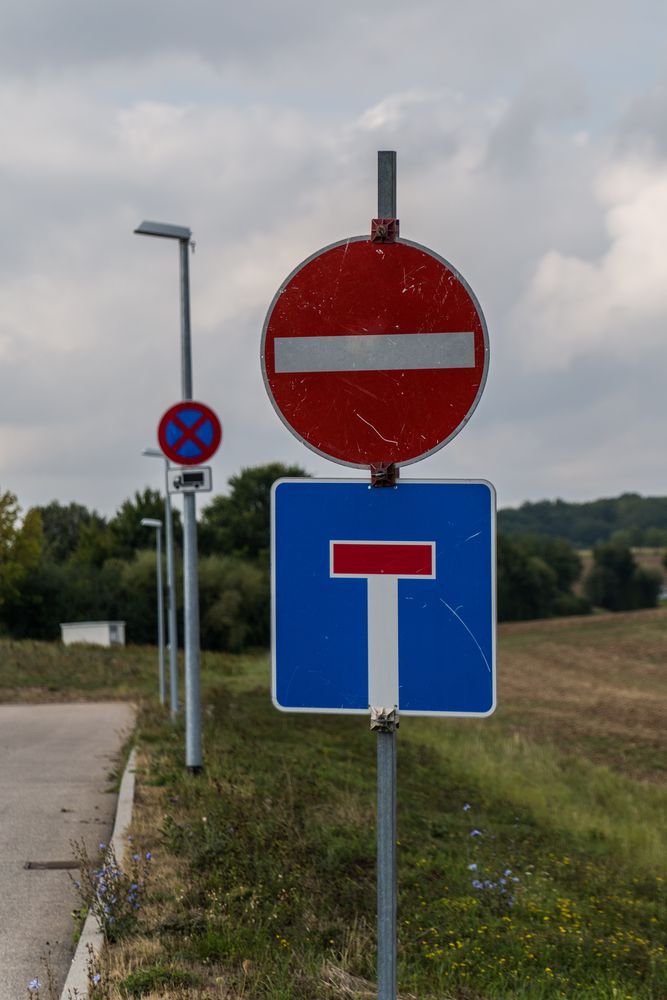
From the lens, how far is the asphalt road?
6941mm

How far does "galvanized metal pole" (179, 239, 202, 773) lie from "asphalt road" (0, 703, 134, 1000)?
1007 millimetres

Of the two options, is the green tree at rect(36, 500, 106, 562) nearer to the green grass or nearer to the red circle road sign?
the green grass

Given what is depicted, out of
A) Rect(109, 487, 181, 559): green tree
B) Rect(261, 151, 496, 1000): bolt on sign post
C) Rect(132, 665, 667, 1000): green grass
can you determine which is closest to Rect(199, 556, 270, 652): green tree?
Rect(109, 487, 181, 559): green tree

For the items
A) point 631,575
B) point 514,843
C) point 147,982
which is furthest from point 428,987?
point 631,575

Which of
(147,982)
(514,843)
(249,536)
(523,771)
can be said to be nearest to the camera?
(147,982)

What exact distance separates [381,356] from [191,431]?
10282 mm

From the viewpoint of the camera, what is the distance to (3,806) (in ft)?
39.4

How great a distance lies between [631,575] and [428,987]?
99058 mm

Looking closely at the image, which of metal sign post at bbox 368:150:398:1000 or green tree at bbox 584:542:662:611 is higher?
metal sign post at bbox 368:150:398:1000

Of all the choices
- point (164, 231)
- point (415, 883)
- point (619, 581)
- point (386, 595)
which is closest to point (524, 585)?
point (619, 581)

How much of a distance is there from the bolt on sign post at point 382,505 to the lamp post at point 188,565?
376 inches

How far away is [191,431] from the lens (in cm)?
1362

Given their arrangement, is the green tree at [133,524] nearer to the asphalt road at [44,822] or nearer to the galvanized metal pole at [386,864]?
the asphalt road at [44,822]

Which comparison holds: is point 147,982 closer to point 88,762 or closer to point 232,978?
point 232,978
